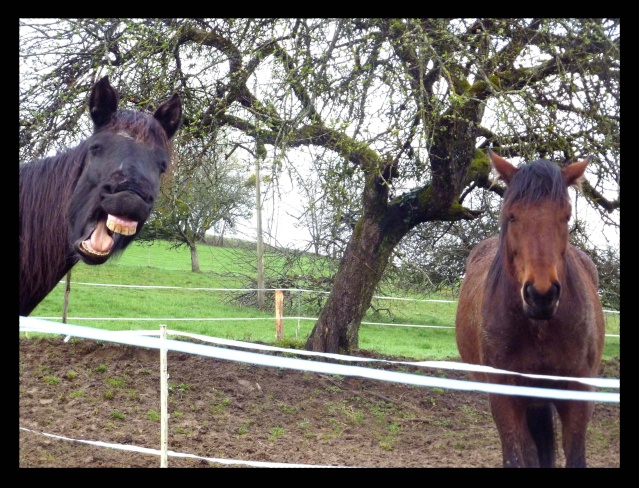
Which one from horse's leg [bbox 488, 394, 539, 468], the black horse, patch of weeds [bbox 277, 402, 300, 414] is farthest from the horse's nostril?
patch of weeds [bbox 277, 402, 300, 414]

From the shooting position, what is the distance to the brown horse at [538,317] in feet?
10.5

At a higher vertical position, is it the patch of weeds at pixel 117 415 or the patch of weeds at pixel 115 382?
the patch of weeds at pixel 115 382

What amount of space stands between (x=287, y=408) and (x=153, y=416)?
1.50 metres

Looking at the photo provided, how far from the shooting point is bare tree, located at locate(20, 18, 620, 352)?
5793 millimetres

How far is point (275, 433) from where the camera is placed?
19.5ft

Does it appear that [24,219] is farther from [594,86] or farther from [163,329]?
[594,86]

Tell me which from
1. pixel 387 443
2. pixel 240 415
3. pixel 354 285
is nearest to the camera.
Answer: pixel 387 443

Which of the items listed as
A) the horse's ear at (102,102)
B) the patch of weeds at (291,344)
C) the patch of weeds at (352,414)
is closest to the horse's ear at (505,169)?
the horse's ear at (102,102)

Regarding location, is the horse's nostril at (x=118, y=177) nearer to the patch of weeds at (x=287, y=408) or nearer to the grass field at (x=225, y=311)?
the patch of weeds at (x=287, y=408)

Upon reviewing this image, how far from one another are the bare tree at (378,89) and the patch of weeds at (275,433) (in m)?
2.11

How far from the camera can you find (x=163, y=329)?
4.10 meters

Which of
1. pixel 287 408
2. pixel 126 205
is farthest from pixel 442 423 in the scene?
pixel 126 205

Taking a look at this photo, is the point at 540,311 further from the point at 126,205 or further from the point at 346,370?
the point at 126,205
